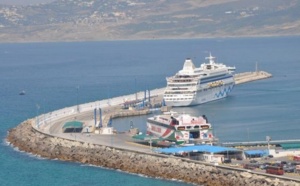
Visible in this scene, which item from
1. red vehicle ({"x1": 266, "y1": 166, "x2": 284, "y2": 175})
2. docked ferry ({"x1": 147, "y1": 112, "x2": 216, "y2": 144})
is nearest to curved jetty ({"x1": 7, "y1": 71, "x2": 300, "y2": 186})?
red vehicle ({"x1": 266, "y1": 166, "x2": 284, "y2": 175})

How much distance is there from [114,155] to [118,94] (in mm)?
26624

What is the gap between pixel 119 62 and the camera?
3848 inches

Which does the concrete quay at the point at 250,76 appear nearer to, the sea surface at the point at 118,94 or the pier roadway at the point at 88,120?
the sea surface at the point at 118,94

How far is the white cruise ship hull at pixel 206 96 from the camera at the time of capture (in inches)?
1993

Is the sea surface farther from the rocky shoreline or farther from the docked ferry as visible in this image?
the docked ferry

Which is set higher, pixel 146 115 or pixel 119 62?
pixel 119 62

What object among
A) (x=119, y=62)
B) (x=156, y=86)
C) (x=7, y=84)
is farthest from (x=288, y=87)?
(x=119, y=62)

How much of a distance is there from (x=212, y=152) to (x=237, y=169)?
8.79 ft

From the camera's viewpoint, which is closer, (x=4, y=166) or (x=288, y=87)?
(x=4, y=166)

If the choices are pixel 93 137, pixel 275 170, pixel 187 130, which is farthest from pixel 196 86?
pixel 275 170

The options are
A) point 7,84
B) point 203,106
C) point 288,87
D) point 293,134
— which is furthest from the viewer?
point 7,84

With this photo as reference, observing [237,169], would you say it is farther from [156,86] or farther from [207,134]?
[156,86]

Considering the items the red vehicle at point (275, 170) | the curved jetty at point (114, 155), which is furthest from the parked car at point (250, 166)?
the red vehicle at point (275, 170)

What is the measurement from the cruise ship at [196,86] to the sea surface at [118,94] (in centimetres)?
77
